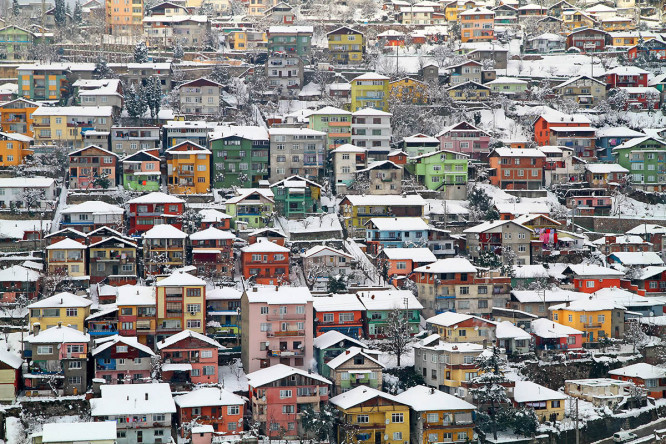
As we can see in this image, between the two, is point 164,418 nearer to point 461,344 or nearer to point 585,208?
point 461,344

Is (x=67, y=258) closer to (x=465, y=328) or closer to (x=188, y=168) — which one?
(x=188, y=168)

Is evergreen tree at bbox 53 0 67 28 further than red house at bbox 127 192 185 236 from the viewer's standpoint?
Yes

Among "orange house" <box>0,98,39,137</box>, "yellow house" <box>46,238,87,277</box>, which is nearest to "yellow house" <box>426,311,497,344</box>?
"yellow house" <box>46,238,87,277</box>

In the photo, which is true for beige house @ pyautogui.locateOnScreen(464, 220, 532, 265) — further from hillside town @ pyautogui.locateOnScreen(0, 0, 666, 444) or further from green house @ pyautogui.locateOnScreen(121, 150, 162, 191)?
green house @ pyautogui.locateOnScreen(121, 150, 162, 191)

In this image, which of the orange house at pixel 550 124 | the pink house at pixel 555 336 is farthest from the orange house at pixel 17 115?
the pink house at pixel 555 336

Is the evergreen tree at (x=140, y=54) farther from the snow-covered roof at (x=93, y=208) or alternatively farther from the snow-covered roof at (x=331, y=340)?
the snow-covered roof at (x=331, y=340)
